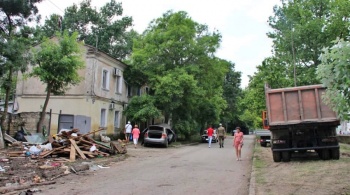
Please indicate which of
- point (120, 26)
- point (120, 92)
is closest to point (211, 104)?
point (120, 92)

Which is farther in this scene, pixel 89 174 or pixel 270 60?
pixel 270 60

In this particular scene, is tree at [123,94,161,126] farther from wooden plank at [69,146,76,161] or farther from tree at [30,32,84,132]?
wooden plank at [69,146,76,161]

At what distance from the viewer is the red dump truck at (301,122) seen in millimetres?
12953

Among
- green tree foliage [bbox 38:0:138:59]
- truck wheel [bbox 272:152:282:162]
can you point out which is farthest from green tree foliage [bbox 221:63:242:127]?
truck wheel [bbox 272:152:282:162]

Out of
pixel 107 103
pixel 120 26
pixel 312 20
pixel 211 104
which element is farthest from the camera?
pixel 120 26

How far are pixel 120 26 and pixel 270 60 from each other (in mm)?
23751

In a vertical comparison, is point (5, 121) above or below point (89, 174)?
above

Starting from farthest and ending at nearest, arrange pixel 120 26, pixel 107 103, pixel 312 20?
pixel 120 26 → pixel 312 20 → pixel 107 103

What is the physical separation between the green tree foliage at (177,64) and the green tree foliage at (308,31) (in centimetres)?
664

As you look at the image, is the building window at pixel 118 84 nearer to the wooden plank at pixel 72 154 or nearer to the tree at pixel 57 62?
the tree at pixel 57 62

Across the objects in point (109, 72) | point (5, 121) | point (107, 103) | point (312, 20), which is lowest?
point (5, 121)

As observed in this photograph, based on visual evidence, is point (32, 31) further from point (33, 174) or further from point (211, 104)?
point (211, 104)

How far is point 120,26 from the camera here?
1929 inches

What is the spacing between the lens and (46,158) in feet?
46.3
